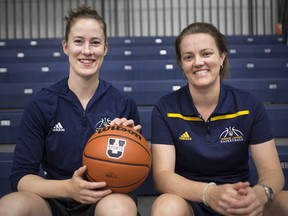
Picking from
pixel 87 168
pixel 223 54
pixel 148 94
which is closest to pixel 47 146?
pixel 87 168

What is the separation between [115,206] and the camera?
105 cm

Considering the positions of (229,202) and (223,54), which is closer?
(229,202)

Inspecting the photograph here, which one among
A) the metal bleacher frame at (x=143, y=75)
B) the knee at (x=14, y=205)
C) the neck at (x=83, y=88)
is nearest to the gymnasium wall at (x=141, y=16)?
the metal bleacher frame at (x=143, y=75)

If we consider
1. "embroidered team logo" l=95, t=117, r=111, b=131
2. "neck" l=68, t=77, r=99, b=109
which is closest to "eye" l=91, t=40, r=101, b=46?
"neck" l=68, t=77, r=99, b=109

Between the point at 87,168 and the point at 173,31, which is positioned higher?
the point at 173,31

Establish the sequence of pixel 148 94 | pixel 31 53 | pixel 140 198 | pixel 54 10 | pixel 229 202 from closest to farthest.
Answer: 1. pixel 229 202
2. pixel 140 198
3. pixel 148 94
4. pixel 31 53
5. pixel 54 10

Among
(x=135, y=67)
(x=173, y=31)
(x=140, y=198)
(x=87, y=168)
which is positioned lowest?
(x=140, y=198)

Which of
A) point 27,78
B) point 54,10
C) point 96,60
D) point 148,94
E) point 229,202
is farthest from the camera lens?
point 54,10

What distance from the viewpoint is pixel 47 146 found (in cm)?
128

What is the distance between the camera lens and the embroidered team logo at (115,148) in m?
1.08

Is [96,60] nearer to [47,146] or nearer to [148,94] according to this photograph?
[47,146]

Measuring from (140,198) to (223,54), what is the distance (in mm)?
706

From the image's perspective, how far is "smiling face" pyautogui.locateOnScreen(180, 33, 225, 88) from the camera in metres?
1.23

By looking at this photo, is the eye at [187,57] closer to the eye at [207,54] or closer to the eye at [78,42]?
the eye at [207,54]
